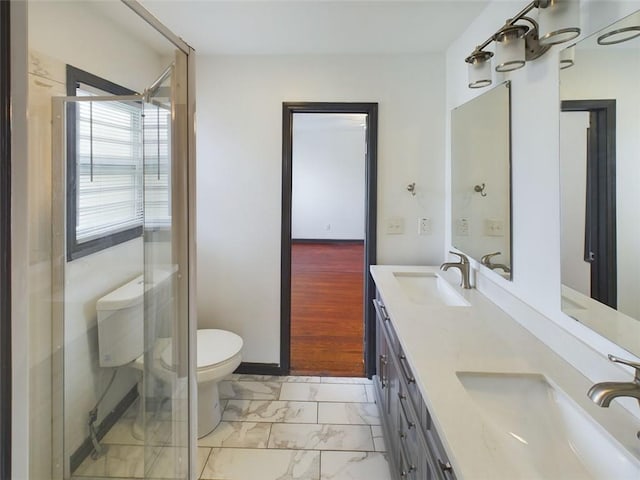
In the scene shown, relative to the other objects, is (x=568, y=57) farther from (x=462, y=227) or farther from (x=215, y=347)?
(x=215, y=347)

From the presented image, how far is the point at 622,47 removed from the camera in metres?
0.96

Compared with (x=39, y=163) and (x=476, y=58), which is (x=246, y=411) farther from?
(x=476, y=58)

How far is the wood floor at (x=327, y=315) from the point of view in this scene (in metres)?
2.97

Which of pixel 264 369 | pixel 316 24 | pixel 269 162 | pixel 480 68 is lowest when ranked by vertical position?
pixel 264 369

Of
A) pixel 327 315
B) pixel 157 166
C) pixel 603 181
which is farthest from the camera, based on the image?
pixel 327 315

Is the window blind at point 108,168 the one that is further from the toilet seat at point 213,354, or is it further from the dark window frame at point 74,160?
the toilet seat at point 213,354

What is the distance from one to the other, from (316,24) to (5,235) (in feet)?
6.31

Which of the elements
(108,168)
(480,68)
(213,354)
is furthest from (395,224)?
(108,168)

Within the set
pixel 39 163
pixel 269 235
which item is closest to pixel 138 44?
pixel 39 163

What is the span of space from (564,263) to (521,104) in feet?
2.37

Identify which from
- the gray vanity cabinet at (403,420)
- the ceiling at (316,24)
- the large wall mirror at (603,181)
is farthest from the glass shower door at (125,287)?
the large wall mirror at (603,181)

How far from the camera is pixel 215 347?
2191 mm

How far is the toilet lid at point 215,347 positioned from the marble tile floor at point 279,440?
1.28ft

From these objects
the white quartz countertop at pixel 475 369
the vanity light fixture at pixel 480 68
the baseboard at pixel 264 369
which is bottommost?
the baseboard at pixel 264 369
